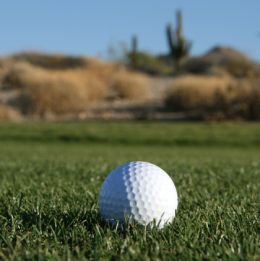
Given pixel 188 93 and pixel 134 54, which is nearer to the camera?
pixel 188 93

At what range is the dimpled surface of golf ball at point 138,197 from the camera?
201 cm

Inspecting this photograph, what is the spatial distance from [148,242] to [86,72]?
2676 cm

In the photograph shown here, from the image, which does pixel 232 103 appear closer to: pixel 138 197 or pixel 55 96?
pixel 55 96

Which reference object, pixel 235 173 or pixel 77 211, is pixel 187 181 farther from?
pixel 77 211

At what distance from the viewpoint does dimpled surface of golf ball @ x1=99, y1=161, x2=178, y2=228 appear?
201 centimetres

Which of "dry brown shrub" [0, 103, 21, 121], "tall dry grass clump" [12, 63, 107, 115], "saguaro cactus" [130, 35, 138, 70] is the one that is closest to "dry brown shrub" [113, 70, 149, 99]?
"tall dry grass clump" [12, 63, 107, 115]

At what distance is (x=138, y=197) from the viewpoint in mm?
2047

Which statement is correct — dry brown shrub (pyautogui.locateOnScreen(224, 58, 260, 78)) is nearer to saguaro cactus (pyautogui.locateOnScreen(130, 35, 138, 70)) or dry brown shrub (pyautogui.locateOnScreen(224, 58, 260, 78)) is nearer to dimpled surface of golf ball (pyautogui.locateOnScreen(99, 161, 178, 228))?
saguaro cactus (pyautogui.locateOnScreen(130, 35, 138, 70))

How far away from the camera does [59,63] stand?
145 feet

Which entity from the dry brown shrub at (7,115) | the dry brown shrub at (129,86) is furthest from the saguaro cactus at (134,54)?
the dry brown shrub at (7,115)

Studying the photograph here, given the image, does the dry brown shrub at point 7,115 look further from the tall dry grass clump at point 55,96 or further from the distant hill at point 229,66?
the distant hill at point 229,66

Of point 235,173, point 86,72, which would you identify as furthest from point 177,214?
point 86,72

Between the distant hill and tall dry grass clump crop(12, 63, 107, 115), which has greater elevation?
the distant hill

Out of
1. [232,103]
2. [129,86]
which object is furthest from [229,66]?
[232,103]
